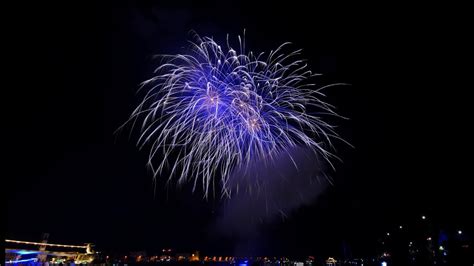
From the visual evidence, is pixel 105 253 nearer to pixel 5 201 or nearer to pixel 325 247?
pixel 325 247

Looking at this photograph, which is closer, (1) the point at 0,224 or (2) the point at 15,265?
(1) the point at 0,224

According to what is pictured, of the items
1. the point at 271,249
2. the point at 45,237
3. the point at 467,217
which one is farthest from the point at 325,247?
the point at 467,217

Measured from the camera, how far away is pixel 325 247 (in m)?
128

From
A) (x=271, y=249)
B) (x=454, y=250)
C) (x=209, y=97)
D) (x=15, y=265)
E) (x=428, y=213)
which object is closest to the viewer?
(x=454, y=250)

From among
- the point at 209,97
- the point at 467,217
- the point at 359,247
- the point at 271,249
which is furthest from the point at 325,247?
the point at 209,97

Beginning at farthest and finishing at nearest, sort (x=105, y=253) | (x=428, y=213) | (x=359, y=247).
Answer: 1. (x=105, y=253)
2. (x=359, y=247)
3. (x=428, y=213)

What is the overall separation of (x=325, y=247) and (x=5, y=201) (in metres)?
129

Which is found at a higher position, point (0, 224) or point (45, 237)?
point (45, 237)

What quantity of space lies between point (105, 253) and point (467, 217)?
179222 millimetres

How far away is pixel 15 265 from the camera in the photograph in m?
74.8

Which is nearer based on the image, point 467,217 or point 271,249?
point 467,217

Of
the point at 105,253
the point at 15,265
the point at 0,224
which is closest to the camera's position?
the point at 0,224

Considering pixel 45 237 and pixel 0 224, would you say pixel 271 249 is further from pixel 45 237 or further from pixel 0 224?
pixel 0 224

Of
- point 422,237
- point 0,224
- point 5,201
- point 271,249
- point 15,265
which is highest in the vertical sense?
point 271,249
